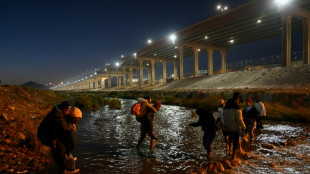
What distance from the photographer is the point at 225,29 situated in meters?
35.0

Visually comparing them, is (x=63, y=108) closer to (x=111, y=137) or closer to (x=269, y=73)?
(x=111, y=137)

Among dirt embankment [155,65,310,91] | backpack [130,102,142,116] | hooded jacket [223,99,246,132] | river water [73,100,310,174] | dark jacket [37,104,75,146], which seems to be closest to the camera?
dark jacket [37,104,75,146]

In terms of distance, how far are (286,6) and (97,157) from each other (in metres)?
28.8

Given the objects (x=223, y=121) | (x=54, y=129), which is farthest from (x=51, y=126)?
(x=223, y=121)

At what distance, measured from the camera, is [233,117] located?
5.14m

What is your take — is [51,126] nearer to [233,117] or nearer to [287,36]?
[233,117]

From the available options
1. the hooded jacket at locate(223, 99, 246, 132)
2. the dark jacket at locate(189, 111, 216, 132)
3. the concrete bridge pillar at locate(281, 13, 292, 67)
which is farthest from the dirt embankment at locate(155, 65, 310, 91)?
the dark jacket at locate(189, 111, 216, 132)

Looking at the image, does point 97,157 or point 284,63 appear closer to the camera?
point 97,157

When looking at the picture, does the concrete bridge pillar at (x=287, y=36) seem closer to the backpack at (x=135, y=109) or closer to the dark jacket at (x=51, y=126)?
the backpack at (x=135, y=109)

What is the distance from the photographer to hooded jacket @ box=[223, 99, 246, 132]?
16.6 feet

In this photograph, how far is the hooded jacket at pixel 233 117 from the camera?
507 centimetres

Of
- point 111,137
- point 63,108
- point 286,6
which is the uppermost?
point 286,6

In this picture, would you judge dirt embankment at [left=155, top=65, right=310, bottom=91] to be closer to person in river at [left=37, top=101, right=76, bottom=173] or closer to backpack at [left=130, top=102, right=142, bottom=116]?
backpack at [left=130, top=102, right=142, bottom=116]

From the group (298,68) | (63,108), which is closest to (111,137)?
(63,108)
